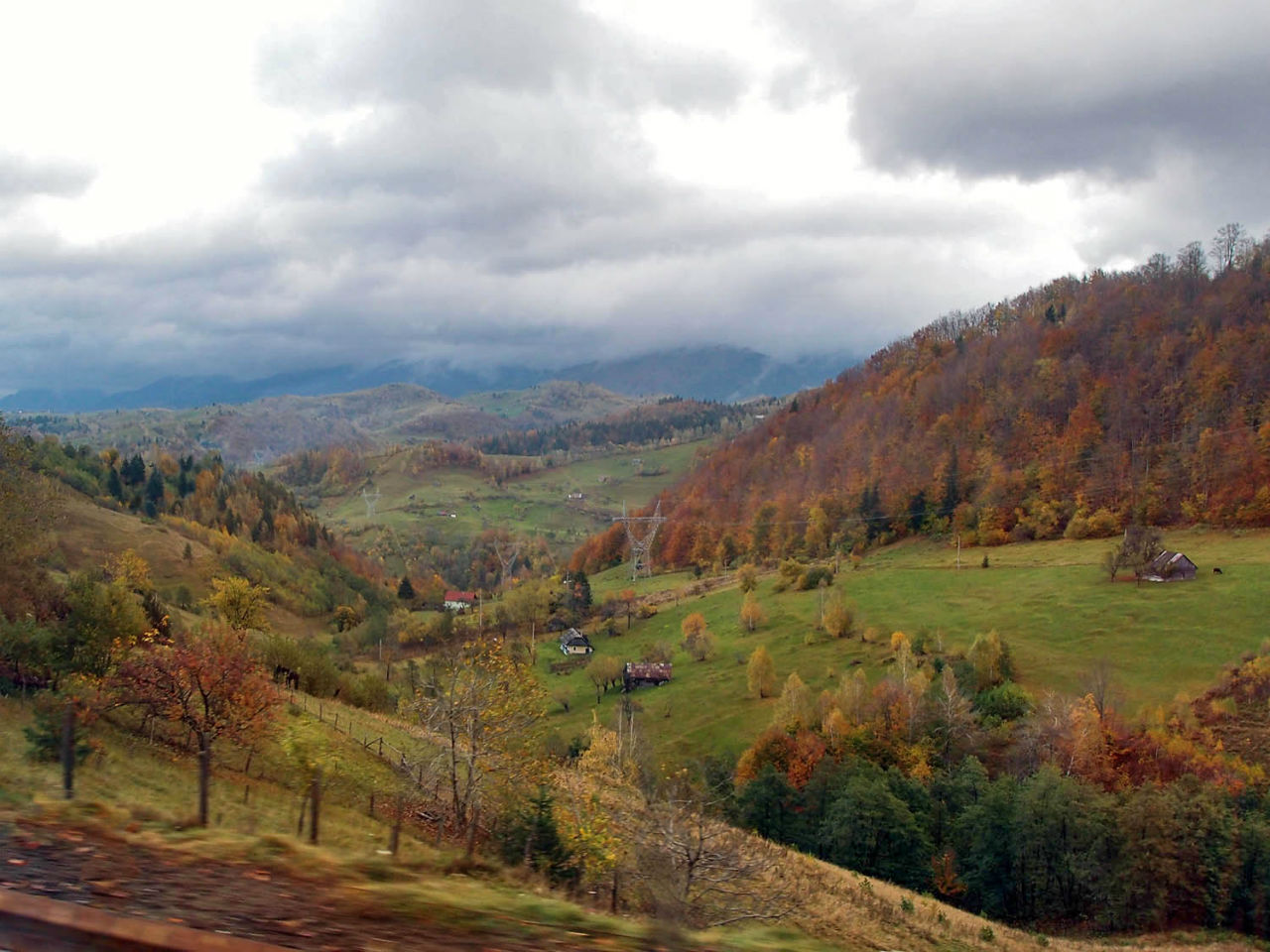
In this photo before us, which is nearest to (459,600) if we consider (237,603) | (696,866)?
(237,603)

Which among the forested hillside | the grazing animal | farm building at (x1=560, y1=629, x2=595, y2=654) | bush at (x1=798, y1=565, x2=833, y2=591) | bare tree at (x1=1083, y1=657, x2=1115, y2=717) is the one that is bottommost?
farm building at (x1=560, y1=629, x2=595, y2=654)

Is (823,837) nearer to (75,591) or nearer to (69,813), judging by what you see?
(75,591)

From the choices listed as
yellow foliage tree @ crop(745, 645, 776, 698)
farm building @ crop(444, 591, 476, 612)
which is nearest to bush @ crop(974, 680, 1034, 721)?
yellow foliage tree @ crop(745, 645, 776, 698)

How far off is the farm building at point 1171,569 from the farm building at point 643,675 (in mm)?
54326

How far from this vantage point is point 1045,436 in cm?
14300

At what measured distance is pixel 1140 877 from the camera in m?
42.5

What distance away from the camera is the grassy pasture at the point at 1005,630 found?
230ft

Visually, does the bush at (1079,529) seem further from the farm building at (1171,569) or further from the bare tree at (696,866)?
the bare tree at (696,866)

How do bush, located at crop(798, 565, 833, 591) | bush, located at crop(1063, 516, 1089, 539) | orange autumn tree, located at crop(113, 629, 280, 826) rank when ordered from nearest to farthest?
orange autumn tree, located at crop(113, 629, 280, 826) → bush, located at crop(798, 565, 833, 591) → bush, located at crop(1063, 516, 1089, 539)

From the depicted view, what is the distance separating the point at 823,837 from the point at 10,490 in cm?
5018

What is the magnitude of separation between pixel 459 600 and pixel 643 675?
6967cm

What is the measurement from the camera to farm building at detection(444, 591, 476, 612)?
450ft

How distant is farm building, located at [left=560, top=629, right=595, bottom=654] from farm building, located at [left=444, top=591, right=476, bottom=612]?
29443 millimetres

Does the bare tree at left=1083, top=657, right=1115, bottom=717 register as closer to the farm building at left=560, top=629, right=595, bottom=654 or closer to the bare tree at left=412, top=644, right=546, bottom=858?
the bare tree at left=412, top=644, right=546, bottom=858
